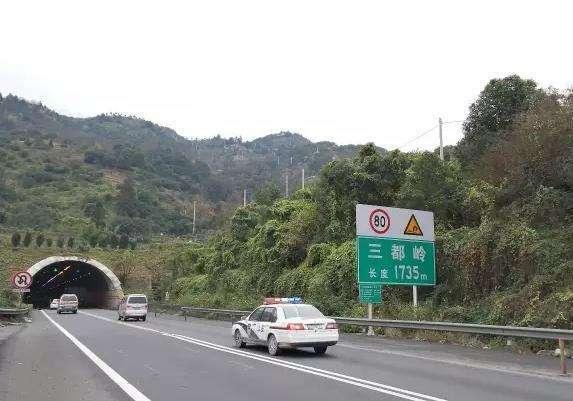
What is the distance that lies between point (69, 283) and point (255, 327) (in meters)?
93.1

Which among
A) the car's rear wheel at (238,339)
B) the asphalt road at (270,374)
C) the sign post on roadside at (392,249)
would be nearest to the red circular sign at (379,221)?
the sign post on roadside at (392,249)

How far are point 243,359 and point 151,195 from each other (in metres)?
131

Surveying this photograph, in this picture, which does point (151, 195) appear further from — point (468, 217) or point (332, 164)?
point (468, 217)

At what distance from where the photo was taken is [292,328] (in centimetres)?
1611

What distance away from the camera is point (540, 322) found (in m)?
18.4

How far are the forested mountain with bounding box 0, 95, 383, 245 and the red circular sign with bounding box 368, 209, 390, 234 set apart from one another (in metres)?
66.9

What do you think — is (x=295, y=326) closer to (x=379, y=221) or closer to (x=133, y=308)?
(x=379, y=221)

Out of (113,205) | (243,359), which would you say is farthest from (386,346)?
(113,205)

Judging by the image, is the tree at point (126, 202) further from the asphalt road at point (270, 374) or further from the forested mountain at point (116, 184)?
the asphalt road at point (270, 374)

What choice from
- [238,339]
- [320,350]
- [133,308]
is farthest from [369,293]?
[133,308]

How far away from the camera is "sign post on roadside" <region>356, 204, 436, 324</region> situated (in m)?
25.5

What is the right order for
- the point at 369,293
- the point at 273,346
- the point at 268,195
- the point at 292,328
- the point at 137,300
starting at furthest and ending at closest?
1. the point at 268,195
2. the point at 137,300
3. the point at 369,293
4. the point at 273,346
5. the point at 292,328

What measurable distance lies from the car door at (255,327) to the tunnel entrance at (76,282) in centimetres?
5386

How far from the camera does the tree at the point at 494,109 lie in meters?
37.2
